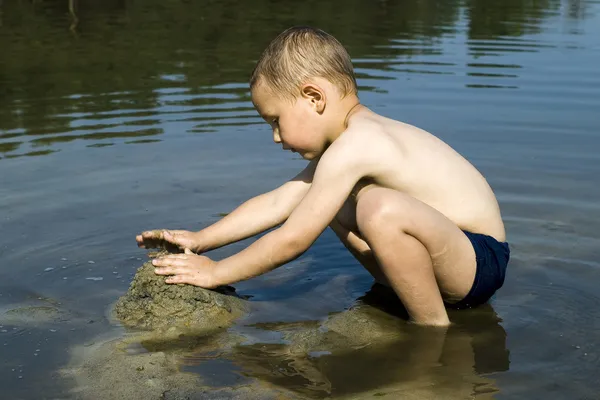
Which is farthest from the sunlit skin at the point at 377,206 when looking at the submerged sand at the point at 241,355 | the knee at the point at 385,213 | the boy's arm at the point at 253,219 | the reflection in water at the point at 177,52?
the reflection in water at the point at 177,52

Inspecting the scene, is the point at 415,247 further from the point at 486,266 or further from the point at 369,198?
the point at 486,266

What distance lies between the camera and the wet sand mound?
159 inches

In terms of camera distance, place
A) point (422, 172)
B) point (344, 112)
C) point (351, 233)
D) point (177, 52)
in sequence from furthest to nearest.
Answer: point (177, 52) < point (351, 233) < point (344, 112) < point (422, 172)

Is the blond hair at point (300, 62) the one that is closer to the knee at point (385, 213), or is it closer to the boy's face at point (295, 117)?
the boy's face at point (295, 117)

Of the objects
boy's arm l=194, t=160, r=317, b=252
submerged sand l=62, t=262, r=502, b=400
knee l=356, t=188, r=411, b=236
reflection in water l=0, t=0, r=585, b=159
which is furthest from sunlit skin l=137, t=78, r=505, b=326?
reflection in water l=0, t=0, r=585, b=159

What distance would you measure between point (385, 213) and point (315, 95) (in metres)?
0.67

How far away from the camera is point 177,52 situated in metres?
12.0

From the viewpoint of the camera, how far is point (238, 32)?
14.0 metres

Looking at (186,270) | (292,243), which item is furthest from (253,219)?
(292,243)

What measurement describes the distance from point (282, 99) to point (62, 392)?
1.54 meters

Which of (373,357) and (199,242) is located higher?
(199,242)

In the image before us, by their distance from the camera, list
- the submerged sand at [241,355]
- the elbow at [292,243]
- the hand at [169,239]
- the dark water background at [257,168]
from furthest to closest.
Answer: the hand at [169,239] → the elbow at [292,243] → the dark water background at [257,168] → the submerged sand at [241,355]

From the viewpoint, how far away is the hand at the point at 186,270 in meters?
4.13

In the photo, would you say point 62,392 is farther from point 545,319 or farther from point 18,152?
point 18,152
